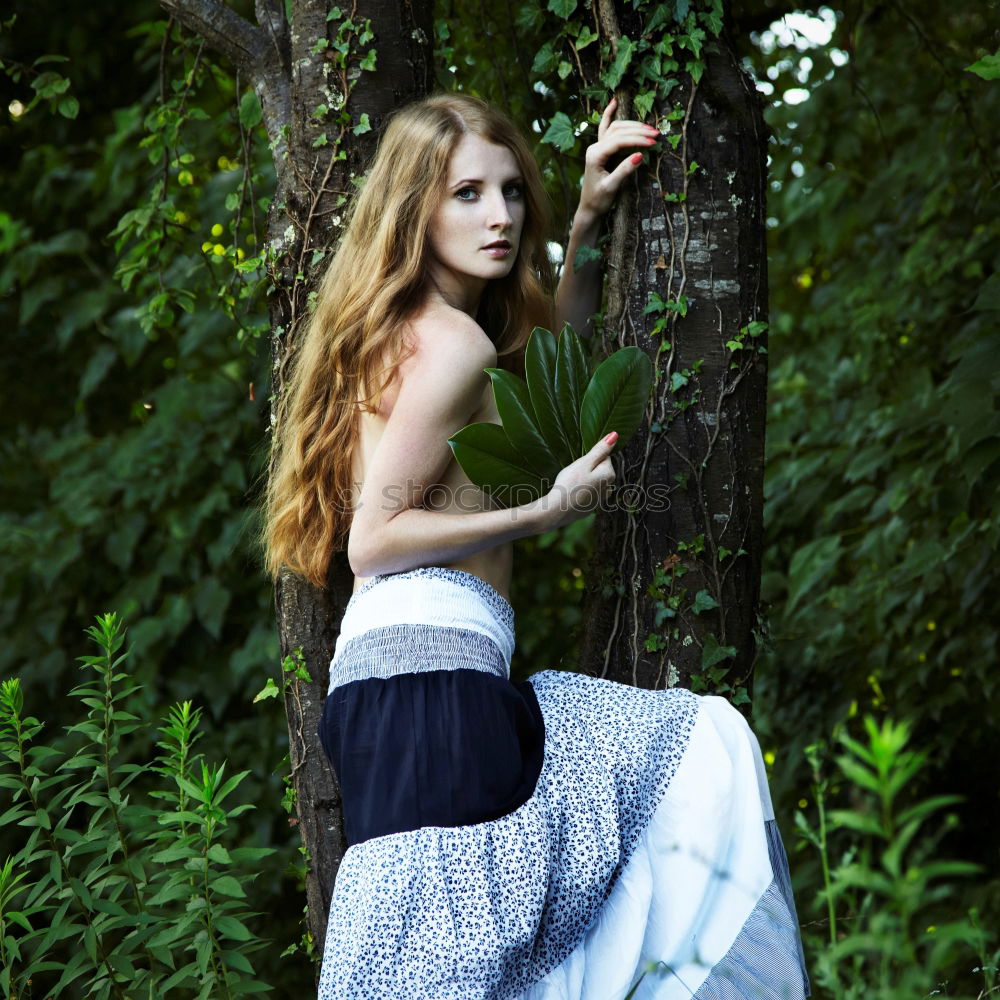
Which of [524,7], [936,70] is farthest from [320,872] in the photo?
[936,70]

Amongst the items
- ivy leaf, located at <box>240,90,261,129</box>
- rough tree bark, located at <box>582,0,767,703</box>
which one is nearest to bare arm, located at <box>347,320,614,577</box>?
rough tree bark, located at <box>582,0,767,703</box>

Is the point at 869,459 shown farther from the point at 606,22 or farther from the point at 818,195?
the point at 606,22

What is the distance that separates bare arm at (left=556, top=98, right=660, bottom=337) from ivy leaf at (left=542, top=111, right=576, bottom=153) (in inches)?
3.8

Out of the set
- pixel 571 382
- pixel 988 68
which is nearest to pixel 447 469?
pixel 571 382

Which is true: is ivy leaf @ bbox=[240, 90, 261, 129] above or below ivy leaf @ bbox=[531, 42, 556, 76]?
above

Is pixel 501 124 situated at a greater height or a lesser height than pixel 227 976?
greater

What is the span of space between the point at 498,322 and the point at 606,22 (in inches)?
27.3

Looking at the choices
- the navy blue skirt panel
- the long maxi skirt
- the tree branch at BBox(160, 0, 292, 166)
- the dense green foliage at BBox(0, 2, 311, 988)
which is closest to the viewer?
the long maxi skirt

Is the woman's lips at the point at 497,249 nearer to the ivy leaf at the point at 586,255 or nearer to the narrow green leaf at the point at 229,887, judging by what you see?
the ivy leaf at the point at 586,255

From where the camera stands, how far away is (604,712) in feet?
7.11

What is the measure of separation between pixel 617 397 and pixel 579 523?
2.18 metres

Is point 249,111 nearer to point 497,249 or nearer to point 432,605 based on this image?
point 497,249

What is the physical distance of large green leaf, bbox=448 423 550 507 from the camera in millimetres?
2119

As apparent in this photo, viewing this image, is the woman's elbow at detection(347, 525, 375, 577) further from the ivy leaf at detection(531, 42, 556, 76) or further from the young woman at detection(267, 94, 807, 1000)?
the ivy leaf at detection(531, 42, 556, 76)
